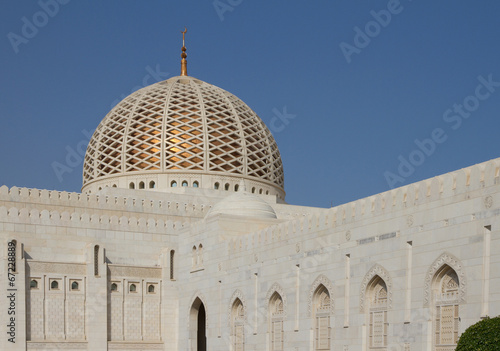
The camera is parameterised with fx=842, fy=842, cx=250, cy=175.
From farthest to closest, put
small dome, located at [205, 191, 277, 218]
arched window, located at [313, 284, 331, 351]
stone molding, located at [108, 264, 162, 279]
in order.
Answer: stone molding, located at [108, 264, 162, 279]
small dome, located at [205, 191, 277, 218]
arched window, located at [313, 284, 331, 351]

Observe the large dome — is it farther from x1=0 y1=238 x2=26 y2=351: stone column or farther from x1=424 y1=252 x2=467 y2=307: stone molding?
x1=424 y1=252 x2=467 y2=307: stone molding

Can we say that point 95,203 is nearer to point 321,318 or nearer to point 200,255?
point 200,255

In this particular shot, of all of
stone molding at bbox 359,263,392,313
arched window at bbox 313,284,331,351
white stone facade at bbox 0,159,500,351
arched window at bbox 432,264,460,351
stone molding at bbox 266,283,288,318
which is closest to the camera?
arched window at bbox 432,264,460,351

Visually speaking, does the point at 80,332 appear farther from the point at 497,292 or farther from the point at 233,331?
the point at 497,292

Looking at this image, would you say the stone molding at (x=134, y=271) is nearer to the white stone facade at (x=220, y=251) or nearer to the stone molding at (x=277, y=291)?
the white stone facade at (x=220, y=251)

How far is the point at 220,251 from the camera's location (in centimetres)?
2444

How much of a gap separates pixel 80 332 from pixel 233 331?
4.70m

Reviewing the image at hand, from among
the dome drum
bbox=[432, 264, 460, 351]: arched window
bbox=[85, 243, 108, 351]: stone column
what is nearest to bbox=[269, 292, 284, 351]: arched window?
bbox=[85, 243, 108, 351]: stone column

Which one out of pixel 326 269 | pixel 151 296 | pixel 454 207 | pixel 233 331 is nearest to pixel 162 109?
pixel 151 296

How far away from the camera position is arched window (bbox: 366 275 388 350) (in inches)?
705

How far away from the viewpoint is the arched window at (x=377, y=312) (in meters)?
17.9

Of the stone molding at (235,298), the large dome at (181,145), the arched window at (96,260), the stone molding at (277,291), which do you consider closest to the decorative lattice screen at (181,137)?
the large dome at (181,145)

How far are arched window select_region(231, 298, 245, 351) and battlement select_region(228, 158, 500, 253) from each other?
1726 millimetres

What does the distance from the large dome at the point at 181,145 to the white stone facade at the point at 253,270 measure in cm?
237
